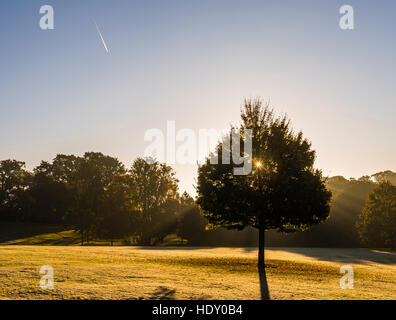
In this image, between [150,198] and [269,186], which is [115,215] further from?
[269,186]

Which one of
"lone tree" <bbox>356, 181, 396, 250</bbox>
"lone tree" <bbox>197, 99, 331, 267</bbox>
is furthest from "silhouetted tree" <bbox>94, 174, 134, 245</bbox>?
"lone tree" <bbox>356, 181, 396, 250</bbox>

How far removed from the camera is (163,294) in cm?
1259

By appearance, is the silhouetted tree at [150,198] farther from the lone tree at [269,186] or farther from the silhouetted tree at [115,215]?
the lone tree at [269,186]

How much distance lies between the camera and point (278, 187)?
25062mm

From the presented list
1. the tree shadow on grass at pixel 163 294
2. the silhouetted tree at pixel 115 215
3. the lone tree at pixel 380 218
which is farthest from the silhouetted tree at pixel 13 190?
the tree shadow on grass at pixel 163 294

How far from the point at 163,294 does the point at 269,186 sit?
1458 centimetres

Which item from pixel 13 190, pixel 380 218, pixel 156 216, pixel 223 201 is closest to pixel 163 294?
pixel 223 201

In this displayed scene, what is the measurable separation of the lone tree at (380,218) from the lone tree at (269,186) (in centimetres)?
3639

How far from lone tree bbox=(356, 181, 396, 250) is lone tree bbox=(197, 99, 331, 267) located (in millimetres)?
36386

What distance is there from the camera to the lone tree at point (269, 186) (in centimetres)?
2497

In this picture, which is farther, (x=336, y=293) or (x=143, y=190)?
(x=143, y=190)

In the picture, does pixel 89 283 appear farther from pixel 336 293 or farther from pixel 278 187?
pixel 278 187
